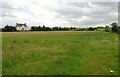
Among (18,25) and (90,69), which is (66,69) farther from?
(18,25)

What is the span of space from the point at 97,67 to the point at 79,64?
4.16ft

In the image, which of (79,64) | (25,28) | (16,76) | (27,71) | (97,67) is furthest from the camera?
(25,28)

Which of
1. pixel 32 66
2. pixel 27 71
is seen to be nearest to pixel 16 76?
pixel 27 71

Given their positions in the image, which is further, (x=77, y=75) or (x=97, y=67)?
(x=97, y=67)

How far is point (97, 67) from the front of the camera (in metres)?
13.5

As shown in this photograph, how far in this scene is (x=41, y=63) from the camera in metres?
14.4

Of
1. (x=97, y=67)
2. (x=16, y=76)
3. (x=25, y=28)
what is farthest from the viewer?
(x=25, y=28)

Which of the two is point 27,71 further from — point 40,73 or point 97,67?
point 97,67

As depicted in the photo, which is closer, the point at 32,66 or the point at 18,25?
the point at 32,66

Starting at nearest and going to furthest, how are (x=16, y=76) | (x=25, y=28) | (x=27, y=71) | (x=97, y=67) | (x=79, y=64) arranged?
(x=16, y=76), (x=27, y=71), (x=97, y=67), (x=79, y=64), (x=25, y=28)

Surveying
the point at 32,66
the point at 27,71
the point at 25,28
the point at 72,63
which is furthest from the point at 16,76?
the point at 25,28

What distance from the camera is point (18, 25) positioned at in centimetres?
9094

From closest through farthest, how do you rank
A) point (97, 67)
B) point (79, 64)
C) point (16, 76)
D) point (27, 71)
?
point (16, 76) < point (27, 71) < point (97, 67) < point (79, 64)

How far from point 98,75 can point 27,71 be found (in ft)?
10.8
